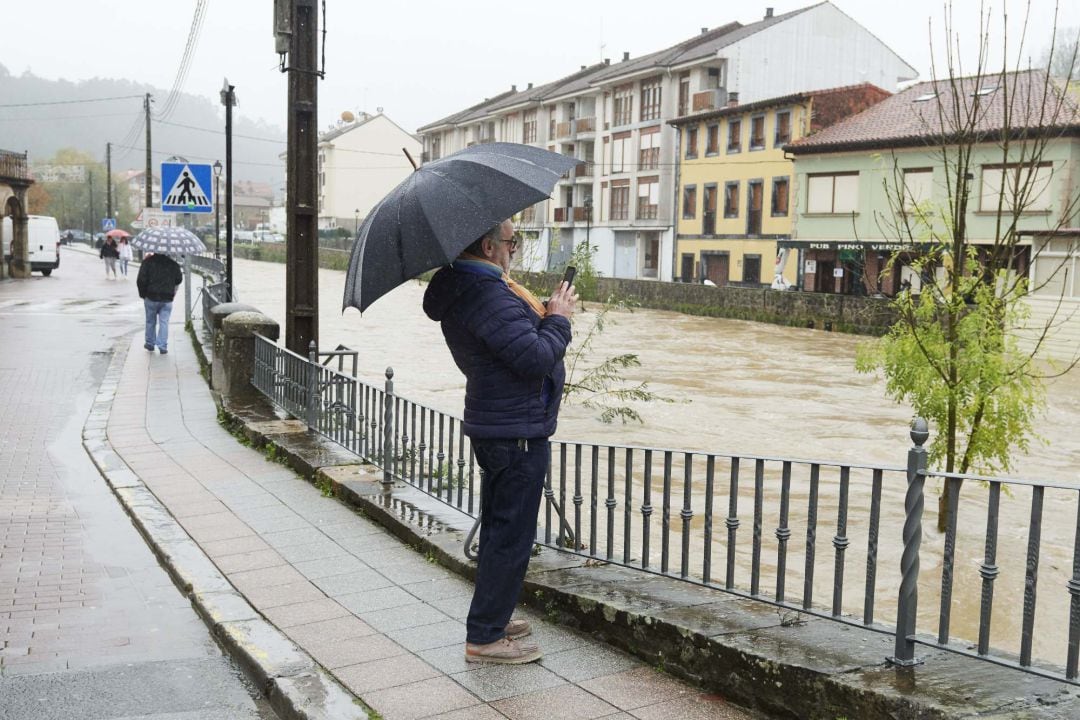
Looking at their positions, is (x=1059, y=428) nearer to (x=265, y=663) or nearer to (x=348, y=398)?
(x=348, y=398)

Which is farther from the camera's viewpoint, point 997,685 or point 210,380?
point 210,380

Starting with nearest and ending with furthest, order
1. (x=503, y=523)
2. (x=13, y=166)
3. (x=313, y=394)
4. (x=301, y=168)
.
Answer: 1. (x=503, y=523)
2. (x=313, y=394)
3. (x=301, y=168)
4. (x=13, y=166)

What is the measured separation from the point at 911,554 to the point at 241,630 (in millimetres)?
2859

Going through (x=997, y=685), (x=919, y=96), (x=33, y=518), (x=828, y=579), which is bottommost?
(x=828, y=579)

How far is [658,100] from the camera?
5694 centimetres

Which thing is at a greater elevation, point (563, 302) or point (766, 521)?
point (563, 302)

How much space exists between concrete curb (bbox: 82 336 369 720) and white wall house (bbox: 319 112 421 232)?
91.9m

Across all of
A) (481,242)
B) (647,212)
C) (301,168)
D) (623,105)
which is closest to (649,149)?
(647,212)

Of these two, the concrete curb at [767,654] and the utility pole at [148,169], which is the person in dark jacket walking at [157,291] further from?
the utility pole at [148,169]

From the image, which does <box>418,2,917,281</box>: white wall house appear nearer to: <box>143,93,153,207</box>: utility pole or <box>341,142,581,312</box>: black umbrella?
<box>143,93,153,207</box>: utility pole

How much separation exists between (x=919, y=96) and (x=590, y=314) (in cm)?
1533

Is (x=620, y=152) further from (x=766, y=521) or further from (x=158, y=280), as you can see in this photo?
(x=766, y=521)

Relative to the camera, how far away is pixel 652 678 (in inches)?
161

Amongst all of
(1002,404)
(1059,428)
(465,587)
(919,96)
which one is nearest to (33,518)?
(465,587)
